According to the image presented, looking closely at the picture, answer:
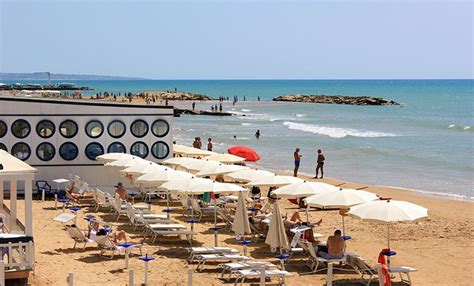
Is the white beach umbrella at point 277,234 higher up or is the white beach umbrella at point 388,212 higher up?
the white beach umbrella at point 388,212

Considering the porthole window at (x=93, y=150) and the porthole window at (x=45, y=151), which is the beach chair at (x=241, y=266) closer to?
the porthole window at (x=93, y=150)

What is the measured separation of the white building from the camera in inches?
967

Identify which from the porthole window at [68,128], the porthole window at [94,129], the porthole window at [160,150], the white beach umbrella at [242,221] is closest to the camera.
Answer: the white beach umbrella at [242,221]

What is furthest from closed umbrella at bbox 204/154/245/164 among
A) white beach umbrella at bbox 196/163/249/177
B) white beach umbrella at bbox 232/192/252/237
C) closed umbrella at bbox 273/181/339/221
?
white beach umbrella at bbox 232/192/252/237

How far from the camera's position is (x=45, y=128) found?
24.9m

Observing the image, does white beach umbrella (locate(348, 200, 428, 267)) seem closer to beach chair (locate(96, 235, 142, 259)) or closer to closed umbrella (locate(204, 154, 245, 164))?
beach chair (locate(96, 235, 142, 259))

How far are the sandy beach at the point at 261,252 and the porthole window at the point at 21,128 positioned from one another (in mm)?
2467

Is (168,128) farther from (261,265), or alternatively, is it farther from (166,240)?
(261,265)

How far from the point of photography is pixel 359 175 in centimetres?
3547

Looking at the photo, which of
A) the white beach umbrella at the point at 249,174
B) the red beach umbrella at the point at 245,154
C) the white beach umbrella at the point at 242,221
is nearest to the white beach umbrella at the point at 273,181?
the white beach umbrella at the point at 249,174

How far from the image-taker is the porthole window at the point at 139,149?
25.9 metres

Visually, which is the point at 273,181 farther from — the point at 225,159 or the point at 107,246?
the point at 225,159

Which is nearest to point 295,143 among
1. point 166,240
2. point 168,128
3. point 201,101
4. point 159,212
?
point 168,128

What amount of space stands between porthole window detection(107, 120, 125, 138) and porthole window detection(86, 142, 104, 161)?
1.88 ft
